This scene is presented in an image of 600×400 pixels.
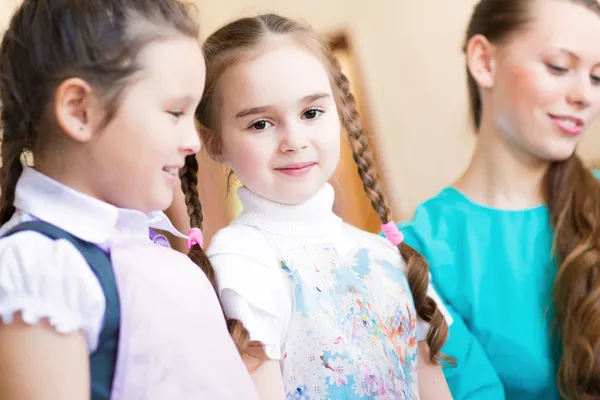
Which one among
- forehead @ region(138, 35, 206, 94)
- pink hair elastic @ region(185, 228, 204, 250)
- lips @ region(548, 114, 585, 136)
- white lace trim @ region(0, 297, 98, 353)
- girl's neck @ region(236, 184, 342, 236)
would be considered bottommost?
pink hair elastic @ region(185, 228, 204, 250)

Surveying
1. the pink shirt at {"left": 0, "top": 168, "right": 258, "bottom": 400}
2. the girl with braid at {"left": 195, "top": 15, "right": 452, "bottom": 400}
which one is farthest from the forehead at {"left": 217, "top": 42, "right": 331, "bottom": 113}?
the pink shirt at {"left": 0, "top": 168, "right": 258, "bottom": 400}

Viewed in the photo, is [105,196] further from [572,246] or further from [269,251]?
[572,246]

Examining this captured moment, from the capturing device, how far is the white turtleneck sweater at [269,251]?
806mm

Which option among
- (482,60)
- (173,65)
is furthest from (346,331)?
(482,60)

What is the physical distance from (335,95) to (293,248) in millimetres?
223

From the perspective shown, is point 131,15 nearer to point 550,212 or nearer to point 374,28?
point 550,212

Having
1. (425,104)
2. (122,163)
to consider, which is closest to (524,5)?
(122,163)

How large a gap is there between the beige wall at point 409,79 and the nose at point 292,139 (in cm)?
151

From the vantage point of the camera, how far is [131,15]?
701mm

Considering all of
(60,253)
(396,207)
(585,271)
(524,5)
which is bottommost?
(396,207)

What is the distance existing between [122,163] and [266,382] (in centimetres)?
29

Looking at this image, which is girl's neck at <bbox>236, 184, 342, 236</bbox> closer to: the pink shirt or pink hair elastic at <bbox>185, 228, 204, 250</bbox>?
pink hair elastic at <bbox>185, 228, 204, 250</bbox>

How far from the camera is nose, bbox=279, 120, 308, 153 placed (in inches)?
34.2

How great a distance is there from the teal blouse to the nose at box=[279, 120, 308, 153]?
38cm
